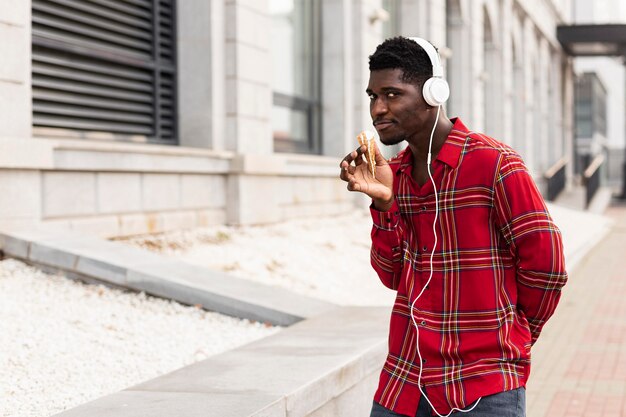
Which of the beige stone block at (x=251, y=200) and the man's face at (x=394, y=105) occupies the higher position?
the man's face at (x=394, y=105)

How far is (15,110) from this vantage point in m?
7.35

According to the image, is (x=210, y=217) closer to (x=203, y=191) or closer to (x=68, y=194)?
(x=203, y=191)

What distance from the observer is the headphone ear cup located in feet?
7.94

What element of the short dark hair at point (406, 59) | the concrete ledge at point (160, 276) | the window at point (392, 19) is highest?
the window at point (392, 19)

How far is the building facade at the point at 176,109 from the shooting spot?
7.60 m

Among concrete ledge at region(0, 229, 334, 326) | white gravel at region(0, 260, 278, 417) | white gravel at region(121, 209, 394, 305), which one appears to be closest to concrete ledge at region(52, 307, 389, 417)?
white gravel at region(0, 260, 278, 417)

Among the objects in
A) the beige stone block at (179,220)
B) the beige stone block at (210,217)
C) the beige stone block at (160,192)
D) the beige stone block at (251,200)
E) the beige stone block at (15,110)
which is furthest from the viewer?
the beige stone block at (251,200)

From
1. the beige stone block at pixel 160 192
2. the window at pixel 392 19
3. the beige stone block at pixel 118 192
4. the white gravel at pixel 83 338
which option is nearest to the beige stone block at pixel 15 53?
the beige stone block at pixel 118 192

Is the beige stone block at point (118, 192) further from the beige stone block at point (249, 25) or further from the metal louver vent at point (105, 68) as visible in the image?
the beige stone block at point (249, 25)

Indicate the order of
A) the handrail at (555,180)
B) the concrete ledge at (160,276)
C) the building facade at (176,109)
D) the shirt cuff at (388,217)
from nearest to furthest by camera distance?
the shirt cuff at (388,217) → the concrete ledge at (160,276) → the building facade at (176,109) → the handrail at (555,180)

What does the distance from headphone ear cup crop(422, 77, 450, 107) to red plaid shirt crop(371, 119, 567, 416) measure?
13cm

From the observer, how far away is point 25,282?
639 centimetres

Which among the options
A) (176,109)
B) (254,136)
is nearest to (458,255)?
(176,109)

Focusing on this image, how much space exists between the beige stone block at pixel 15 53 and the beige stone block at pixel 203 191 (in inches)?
98.4
